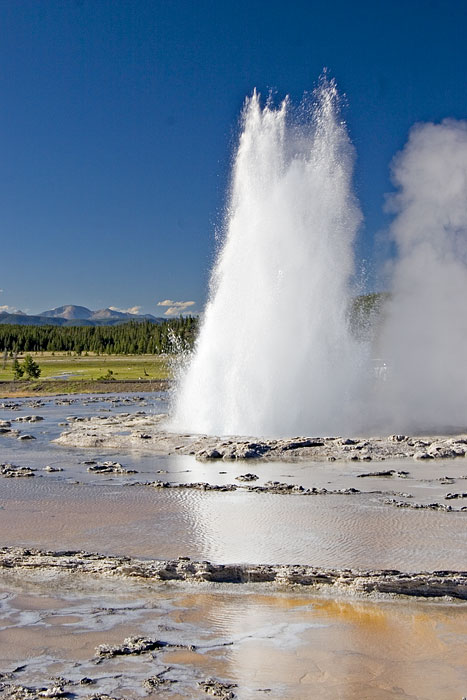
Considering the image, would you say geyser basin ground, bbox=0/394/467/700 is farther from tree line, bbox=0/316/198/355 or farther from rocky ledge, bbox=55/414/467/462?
tree line, bbox=0/316/198/355

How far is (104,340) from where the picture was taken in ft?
445

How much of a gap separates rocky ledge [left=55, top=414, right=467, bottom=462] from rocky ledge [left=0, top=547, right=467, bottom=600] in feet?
35.1

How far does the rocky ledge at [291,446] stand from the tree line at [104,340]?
299 feet

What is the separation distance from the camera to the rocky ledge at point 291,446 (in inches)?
849

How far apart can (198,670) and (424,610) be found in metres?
3.30

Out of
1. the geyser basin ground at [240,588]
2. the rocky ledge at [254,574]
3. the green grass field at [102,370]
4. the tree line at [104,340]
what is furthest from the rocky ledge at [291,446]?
the tree line at [104,340]

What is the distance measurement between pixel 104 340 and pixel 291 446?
117m

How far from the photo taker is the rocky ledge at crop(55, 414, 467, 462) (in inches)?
849

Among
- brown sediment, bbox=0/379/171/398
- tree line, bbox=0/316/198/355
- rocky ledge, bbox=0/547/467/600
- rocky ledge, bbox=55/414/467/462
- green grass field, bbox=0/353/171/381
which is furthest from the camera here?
tree line, bbox=0/316/198/355

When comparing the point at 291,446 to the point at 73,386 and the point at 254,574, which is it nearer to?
the point at 254,574

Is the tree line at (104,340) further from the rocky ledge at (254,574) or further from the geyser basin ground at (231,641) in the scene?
the geyser basin ground at (231,641)

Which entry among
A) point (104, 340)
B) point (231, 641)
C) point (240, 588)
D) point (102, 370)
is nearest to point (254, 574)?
point (240, 588)

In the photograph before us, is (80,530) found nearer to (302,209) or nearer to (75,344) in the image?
(302,209)

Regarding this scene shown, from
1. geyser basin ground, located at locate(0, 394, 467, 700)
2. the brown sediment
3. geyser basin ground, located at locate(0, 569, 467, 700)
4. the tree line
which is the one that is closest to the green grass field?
the brown sediment
